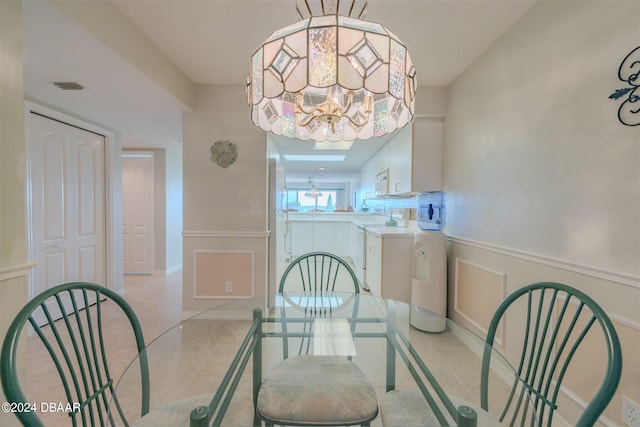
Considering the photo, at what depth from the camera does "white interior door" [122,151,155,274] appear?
4.67 metres

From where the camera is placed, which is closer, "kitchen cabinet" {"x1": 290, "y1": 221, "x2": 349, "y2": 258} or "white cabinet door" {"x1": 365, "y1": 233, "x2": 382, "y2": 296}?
"white cabinet door" {"x1": 365, "y1": 233, "x2": 382, "y2": 296}

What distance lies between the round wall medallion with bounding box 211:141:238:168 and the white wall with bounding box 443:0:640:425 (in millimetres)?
2279

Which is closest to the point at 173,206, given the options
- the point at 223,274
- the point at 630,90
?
the point at 223,274

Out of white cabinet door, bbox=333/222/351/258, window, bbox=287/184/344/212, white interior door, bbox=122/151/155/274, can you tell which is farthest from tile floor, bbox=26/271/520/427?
window, bbox=287/184/344/212

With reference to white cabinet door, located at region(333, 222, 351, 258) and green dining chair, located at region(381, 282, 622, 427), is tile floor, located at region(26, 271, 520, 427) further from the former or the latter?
white cabinet door, located at region(333, 222, 351, 258)

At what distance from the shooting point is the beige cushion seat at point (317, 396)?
1.06m

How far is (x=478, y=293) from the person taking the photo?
89.4 inches

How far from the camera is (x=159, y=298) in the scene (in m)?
3.61

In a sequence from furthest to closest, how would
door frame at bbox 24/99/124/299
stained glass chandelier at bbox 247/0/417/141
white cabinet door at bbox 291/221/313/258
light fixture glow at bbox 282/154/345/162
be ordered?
white cabinet door at bbox 291/221/313/258 → light fixture glow at bbox 282/154/345/162 → door frame at bbox 24/99/124/299 → stained glass chandelier at bbox 247/0/417/141

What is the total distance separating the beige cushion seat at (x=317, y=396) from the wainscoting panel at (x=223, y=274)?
1.71 metres

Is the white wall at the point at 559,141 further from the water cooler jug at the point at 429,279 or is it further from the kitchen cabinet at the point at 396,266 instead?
the kitchen cabinet at the point at 396,266

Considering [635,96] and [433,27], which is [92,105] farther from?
[635,96]

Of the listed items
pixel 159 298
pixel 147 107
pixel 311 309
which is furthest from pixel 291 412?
pixel 159 298

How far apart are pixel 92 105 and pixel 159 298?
2.35 metres
